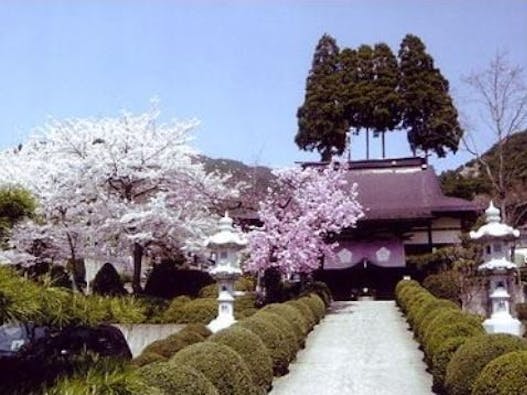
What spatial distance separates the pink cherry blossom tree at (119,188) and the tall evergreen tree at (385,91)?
23.4m

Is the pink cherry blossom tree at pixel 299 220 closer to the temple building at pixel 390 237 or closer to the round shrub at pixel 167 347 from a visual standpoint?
the temple building at pixel 390 237

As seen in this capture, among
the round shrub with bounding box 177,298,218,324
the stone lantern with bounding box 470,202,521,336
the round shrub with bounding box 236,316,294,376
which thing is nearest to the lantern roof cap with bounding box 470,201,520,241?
the stone lantern with bounding box 470,202,521,336

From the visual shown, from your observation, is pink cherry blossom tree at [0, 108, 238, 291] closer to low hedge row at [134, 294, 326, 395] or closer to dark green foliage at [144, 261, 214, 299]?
dark green foliage at [144, 261, 214, 299]

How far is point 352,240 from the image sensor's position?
100 ft

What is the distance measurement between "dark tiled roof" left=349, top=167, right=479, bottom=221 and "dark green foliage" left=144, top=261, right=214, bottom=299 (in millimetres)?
8933

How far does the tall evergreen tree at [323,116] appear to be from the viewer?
44.9 metres

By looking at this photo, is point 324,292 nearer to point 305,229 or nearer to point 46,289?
point 305,229

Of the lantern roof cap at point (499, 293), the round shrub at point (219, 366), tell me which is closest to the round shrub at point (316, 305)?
the lantern roof cap at point (499, 293)

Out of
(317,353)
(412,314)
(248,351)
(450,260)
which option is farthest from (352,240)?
(248,351)

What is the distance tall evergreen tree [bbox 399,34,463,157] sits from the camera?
44.2m

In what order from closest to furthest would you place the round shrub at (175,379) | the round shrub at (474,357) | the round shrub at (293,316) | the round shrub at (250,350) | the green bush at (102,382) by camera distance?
the green bush at (102,382)
the round shrub at (175,379)
the round shrub at (474,357)
the round shrub at (250,350)
the round shrub at (293,316)

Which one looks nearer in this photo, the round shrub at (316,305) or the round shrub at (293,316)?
the round shrub at (293,316)

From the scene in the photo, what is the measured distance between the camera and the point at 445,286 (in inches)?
917

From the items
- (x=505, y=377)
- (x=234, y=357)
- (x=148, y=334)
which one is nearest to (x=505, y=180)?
(x=148, y=334)
